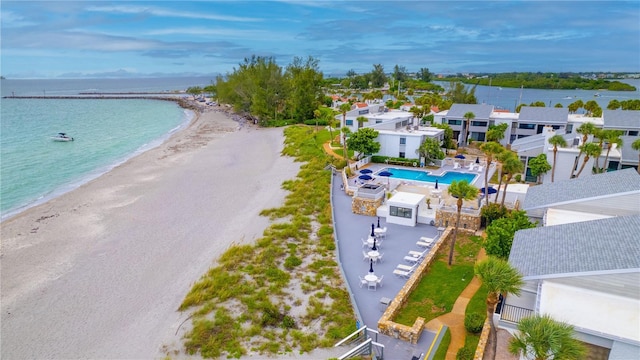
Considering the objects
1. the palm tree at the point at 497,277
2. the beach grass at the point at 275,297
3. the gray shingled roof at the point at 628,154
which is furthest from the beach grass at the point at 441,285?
the gray shingled roof at the point at 628,154

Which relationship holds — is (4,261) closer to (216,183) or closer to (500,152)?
(216,183)

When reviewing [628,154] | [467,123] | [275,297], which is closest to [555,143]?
[628,154]

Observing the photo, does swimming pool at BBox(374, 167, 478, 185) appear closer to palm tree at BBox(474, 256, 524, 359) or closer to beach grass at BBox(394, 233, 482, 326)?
beach grass at BBox(394, 233, 482, 326)

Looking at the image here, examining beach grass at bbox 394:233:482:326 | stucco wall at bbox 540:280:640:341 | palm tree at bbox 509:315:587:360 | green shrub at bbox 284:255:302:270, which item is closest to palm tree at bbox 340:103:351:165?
beach grass at bbox 394:233:482:326

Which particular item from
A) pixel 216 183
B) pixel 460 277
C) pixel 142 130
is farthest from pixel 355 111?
pixel 142 130

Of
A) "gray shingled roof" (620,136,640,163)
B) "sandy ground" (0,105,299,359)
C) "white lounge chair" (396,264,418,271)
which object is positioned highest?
"gray shingled roof" (620,136,640,163)

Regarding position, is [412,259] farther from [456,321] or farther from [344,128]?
[344,128]
